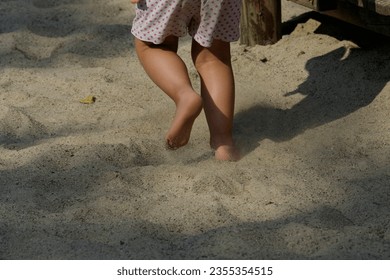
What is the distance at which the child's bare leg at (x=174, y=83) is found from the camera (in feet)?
10.7

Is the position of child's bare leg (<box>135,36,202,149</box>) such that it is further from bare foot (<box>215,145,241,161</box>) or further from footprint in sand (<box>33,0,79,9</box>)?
footprint in sand (<box>33,0,79,9</box>)

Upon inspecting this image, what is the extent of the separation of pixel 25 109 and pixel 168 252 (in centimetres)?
152

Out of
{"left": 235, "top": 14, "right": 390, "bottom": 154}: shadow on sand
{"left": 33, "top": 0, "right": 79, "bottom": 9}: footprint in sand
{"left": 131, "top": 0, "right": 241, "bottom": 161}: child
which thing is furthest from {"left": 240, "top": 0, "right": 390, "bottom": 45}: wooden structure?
{"left": 33, "top": 0, "right": 79, "bottom": 9}: footprint in sand

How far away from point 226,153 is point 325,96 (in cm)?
84

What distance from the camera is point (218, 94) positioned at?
11.4ft

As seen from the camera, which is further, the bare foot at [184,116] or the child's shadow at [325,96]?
the child's shadow at [325,96]

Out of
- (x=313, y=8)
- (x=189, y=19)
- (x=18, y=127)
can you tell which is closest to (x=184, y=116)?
(x=189, y=19)

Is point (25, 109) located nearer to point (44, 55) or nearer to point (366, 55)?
point (44, 55)

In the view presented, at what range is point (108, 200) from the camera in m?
3.15

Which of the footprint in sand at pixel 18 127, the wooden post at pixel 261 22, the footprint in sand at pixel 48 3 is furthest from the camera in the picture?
the footprint in sand at pixel 48 3

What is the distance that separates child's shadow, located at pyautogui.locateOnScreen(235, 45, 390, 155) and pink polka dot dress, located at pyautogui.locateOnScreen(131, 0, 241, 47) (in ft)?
1.63

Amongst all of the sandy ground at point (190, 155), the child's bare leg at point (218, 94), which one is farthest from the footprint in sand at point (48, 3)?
the child's bare leg at point (218, 94)

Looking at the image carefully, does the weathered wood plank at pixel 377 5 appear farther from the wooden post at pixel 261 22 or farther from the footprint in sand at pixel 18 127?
the footprint in sand at pixel 18 127
